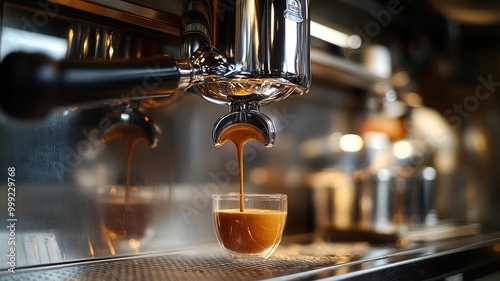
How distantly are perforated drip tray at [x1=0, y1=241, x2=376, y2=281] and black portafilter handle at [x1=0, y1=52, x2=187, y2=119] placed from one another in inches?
8.6

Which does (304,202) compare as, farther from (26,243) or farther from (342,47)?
(26,243)

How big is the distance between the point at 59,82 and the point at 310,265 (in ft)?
1.30

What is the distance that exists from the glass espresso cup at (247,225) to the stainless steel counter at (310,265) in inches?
1.0

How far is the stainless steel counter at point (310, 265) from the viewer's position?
2.15ft

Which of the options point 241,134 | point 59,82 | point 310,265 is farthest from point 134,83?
point 310,265

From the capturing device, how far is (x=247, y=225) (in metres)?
0.76

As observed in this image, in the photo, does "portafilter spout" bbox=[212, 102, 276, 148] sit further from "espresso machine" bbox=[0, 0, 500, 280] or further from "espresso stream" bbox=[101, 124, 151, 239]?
"espresso stream" bbox=[101, 124, 151, 239]

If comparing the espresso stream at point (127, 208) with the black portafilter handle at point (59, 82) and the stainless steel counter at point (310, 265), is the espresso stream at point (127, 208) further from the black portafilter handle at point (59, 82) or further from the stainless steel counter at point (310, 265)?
the black portafilter handle at point (59, 82)

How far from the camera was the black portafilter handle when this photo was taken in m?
0.49

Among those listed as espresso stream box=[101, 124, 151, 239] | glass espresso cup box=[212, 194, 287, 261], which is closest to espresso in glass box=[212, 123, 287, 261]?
glass espresso cup box=[212, 194, 287, 261]

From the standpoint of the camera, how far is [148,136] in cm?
86

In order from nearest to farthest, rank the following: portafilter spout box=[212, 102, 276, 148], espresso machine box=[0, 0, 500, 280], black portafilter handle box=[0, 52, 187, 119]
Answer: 1. black portafilter handle box=[0, 52, 187, 119]
2. espresso machine box=[0, 0, 500, 280]
3. portafilter spout box=[212, 102, 276, 148]

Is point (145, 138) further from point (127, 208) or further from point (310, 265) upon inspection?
point (310, 265)

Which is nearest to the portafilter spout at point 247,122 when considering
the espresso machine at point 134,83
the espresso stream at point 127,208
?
the espresso machine at point 134,83
